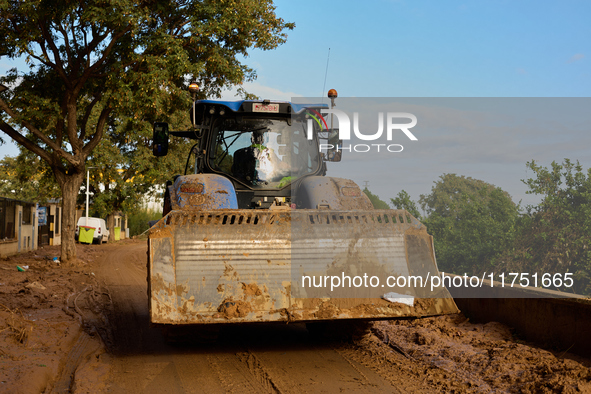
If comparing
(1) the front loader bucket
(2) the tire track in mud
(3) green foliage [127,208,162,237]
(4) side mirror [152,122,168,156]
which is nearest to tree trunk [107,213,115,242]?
(3) green foliage [127,208,162,237]

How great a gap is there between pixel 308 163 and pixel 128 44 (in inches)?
372

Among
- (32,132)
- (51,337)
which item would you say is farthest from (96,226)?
(51,337)

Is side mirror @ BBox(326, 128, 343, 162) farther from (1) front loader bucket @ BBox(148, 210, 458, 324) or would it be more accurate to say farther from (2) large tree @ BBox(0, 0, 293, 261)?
(2) large tree @ BBox(0, 0, 293, 261)

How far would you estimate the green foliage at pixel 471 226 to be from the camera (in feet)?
68.0

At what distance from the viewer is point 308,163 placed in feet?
23.4

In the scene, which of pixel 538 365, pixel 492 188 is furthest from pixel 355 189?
pixel 492 188

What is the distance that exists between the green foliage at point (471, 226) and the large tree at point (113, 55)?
35.5 feet

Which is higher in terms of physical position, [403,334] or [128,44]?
[128,44]

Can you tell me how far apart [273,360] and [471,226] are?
18.0 metres

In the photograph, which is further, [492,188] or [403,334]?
[492,188]

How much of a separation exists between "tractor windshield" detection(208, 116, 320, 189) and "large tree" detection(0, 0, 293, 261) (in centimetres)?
723

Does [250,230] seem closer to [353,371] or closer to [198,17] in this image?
[353,371]

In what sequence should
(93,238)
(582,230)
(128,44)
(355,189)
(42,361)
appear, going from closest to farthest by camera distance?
(42,361) < (355,189) < (128,44) < (582,230) < (93,238)

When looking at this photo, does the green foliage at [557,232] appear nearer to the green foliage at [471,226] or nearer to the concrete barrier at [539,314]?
the green foliage at [471,226]
